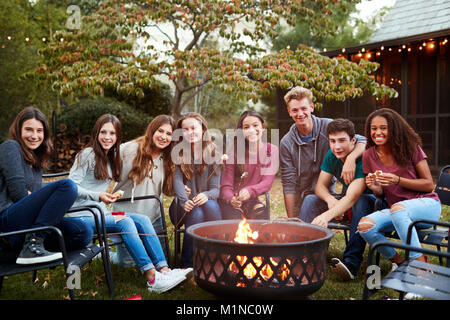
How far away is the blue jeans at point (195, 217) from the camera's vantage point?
10.7 feet

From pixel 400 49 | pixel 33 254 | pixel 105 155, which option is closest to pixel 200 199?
pixel 105 155

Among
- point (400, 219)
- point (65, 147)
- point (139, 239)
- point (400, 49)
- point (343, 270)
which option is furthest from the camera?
point (65, 147)

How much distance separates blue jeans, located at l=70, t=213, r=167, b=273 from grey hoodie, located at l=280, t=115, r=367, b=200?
1.33 m

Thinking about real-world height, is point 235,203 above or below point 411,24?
below

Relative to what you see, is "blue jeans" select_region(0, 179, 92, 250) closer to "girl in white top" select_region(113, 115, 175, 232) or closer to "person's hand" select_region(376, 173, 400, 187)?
"girl in white top" select_region(113, 115, 175, 232)

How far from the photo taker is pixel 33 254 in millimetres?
2391

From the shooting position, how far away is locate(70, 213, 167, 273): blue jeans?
9.64 feet

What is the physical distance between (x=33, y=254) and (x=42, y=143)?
85 cm

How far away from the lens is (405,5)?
11.8 meters

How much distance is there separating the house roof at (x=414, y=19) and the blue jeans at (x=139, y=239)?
27.5 feet

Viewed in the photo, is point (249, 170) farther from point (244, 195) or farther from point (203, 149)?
point (203, 149)
